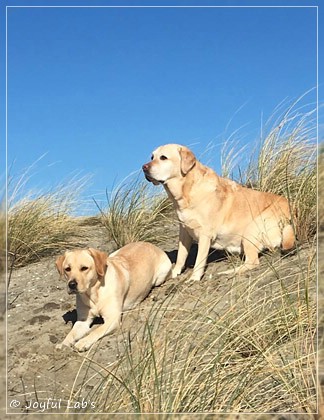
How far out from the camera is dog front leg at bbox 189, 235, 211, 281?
670cm

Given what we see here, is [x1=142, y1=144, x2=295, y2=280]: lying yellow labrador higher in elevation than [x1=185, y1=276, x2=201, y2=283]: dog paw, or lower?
higher

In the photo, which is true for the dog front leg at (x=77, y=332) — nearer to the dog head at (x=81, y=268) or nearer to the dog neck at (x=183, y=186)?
the dog head at (x=81, y=268)

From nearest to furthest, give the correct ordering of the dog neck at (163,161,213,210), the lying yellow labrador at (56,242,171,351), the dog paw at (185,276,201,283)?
the lying yellow labrador at (56,242,171,351) < the dog paw at (185,276,201,283) < the dog neck at (163,161,213,210)

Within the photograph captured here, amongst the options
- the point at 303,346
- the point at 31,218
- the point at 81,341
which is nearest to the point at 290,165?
the point at 31,218

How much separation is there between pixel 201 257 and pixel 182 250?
34 centimetres

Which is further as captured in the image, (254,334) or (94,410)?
(254,334)

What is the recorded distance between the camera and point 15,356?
5.57m

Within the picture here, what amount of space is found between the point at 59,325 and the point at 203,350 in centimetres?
233

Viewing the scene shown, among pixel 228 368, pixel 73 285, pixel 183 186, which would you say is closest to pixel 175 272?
pixel 183 186

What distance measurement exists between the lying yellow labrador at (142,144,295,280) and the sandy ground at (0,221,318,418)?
31cm

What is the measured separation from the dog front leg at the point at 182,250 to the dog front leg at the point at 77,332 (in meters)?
1.43

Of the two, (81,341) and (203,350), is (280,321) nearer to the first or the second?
(203,350)

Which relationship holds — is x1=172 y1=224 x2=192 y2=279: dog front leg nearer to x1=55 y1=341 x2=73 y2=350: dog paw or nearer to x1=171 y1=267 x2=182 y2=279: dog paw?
x1=171 y1=267 x2=182 y2=279: dog paw

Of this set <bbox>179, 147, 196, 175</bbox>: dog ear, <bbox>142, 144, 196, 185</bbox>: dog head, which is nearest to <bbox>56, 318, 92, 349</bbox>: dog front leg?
<bbox>142, 144, 196, 185</bbox>: dog head
